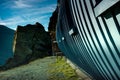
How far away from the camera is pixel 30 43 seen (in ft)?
117

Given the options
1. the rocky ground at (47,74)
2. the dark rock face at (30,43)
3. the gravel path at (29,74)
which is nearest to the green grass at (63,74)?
the rocky ground at (47,74)

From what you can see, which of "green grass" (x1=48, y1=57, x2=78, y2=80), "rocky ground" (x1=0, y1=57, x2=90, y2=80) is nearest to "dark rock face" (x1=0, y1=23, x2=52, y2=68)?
"rocky ground" (x1=0, y1=57, x2=90, y2=80)

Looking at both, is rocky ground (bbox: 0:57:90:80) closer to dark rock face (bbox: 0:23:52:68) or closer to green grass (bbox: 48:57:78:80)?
green grass (bbox: 48:57:78:80)

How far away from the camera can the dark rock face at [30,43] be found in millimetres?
32562

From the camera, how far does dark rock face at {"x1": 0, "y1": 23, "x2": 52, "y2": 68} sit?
107 ft

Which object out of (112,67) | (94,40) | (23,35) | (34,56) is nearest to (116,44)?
(112,67)

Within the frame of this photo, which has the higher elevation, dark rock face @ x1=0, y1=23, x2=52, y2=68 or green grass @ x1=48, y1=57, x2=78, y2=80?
dark rock face @ x1=0, y1=23, x2=52, y2=68

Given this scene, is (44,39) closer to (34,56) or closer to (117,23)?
(34,56)

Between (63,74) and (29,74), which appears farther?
(29,74)

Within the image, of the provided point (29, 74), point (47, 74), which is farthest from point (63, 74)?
point (29, 74)

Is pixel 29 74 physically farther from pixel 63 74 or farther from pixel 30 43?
pixel 30 43

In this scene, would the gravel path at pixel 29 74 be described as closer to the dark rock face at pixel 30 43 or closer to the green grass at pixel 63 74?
the green grass at pixel 63 74

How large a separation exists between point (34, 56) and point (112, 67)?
30624mm

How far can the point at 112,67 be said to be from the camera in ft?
9.78
